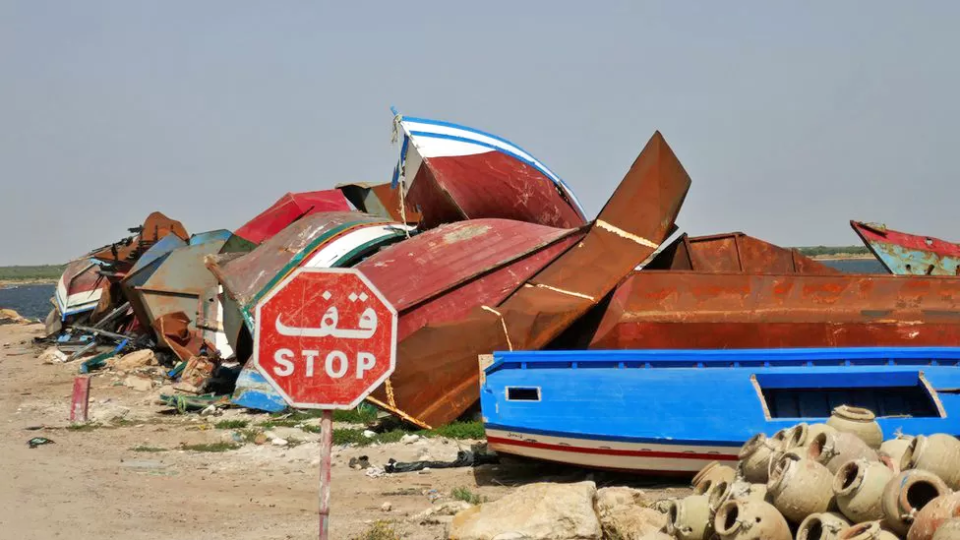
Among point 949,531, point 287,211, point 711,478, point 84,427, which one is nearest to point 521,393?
point 711,478

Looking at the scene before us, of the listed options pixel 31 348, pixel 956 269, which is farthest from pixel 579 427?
pixel 31 348

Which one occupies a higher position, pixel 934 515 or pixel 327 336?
pixel 327 336

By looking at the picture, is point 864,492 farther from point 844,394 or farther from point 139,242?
point 139,242

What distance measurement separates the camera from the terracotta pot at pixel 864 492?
5.86 meters

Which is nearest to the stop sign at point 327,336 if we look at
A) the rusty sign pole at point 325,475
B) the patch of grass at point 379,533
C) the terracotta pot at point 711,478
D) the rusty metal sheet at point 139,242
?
the rusty sign pole at point 325,475

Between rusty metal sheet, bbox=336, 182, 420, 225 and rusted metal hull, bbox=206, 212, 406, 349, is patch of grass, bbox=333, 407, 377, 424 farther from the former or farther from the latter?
rusty metal sheet, bbox=336, 182, 420, 225

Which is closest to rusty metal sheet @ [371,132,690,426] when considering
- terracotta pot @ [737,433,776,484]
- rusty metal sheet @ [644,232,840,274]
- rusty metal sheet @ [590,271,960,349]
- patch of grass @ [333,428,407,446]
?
patch of grass @ [333,428,407,446]

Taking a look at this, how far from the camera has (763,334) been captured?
11.2 meters

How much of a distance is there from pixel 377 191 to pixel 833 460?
1783 cm

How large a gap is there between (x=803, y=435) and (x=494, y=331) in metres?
5.26

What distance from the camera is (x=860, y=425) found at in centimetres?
732

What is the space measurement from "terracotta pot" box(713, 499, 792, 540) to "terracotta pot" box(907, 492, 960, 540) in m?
0.80

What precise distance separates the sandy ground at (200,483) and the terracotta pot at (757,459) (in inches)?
89.6

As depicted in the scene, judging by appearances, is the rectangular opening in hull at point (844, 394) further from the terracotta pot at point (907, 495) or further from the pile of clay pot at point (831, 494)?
the terracotta pot at point (907, 495)
